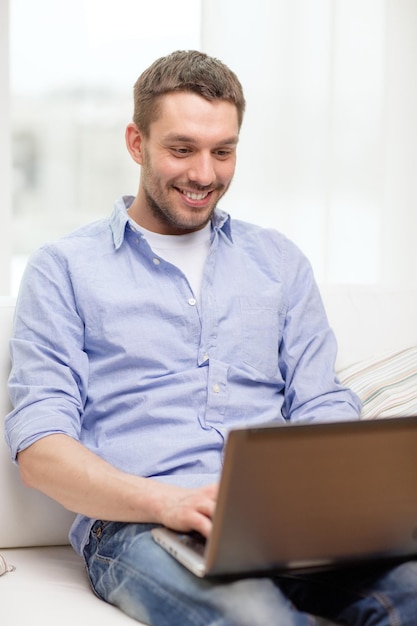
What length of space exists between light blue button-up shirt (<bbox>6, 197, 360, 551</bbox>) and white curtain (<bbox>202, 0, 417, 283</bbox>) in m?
1.21

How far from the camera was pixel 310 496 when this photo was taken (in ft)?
3.80

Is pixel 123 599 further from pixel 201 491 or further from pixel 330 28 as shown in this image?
pixel 330 28

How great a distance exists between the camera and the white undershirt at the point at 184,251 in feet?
5.84

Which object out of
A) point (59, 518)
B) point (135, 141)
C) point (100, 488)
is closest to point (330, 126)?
point (135, 141)

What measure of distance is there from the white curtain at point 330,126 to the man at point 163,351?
1.15 meters

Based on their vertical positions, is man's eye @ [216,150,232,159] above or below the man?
above

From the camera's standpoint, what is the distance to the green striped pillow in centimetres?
177

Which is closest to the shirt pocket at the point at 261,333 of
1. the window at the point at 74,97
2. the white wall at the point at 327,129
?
the white wall at the point at 327,129

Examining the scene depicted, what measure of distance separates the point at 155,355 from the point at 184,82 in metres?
0.48

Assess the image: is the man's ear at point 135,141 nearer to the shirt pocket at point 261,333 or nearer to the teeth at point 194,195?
the teeth at point 194,195

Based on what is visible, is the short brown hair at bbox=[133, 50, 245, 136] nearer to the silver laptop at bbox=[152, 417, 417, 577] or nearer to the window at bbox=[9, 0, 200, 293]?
the silver laptop at bbox=[152, 417, 417, 577]

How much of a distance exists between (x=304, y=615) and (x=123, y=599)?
0.91ft

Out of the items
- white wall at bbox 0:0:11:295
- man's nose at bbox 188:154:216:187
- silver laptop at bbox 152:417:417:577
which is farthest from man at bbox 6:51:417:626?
white wall at bbox 0:0:11:295

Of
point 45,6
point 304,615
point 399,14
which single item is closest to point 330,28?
point 399,14
